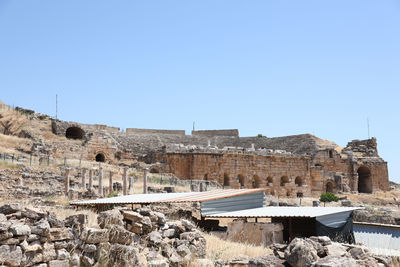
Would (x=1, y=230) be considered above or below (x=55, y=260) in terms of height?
above

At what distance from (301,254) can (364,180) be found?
38.7 meters

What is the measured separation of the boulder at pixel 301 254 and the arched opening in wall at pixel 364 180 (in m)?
37.2

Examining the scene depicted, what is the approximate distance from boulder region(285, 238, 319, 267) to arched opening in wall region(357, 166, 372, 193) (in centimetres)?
3717

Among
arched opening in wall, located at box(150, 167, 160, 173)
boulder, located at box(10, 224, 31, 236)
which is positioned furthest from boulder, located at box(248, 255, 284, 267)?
arched opening in wall, located at box(150, 167, 160, 173)

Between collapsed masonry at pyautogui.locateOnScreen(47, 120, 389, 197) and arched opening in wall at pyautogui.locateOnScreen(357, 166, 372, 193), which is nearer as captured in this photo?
collapsed masonry at pyautogui.locateOnScreen(47, 120, 389, 197)

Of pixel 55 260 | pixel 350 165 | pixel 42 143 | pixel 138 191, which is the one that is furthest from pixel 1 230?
pixel 350 165

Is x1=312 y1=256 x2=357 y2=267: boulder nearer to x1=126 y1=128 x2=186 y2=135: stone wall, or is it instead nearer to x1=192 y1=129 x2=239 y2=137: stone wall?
x1=126 y1=128 x2=186 y2=135: stone wall

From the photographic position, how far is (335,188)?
37.0 meters

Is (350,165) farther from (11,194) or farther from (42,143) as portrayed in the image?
(11,194)

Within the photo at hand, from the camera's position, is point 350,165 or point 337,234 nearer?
point 337,234

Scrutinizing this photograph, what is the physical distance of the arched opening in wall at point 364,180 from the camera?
40156mm

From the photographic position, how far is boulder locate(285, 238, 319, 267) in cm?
596

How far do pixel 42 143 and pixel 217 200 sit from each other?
72.0ft

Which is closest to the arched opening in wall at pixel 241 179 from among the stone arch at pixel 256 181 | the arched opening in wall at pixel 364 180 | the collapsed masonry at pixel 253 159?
the collapsed masonry at pixel 253 159
